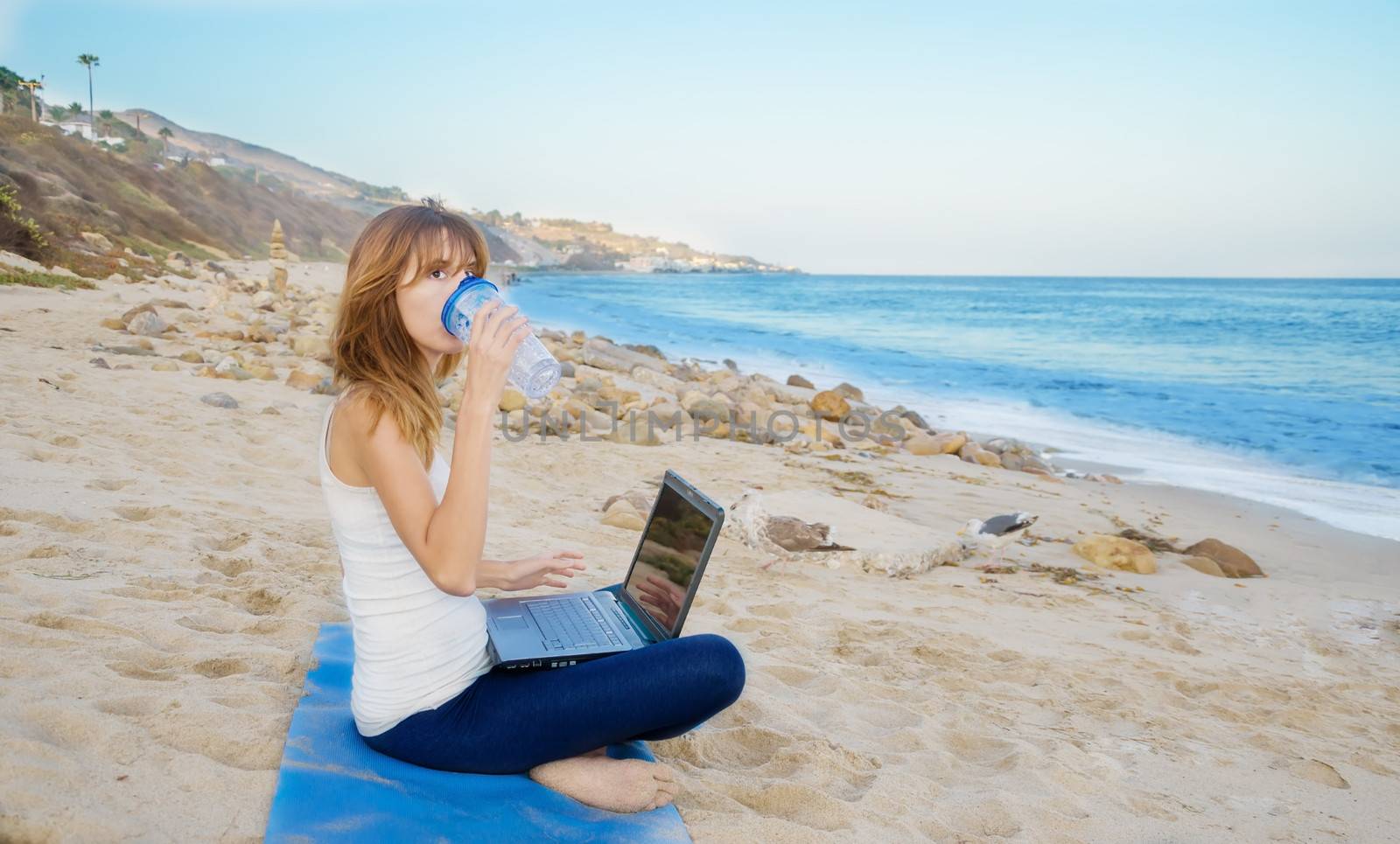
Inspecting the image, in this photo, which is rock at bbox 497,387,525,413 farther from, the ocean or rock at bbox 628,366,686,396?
the ocean

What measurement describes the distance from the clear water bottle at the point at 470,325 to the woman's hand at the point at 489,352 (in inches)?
1.8

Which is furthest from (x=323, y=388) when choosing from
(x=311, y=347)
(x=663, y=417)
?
(x=663, y=417)

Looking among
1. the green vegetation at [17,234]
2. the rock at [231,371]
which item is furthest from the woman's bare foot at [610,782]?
the green vegetation at [17,234]

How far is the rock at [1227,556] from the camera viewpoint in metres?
6.12

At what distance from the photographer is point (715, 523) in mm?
2826

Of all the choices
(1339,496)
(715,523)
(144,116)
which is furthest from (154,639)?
(144,116)

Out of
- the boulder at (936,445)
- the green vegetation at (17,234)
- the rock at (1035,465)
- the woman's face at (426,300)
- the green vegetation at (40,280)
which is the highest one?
the green vegetation at (17,234)

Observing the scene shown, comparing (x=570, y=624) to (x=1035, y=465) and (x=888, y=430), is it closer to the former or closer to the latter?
(x=1035, y=465)

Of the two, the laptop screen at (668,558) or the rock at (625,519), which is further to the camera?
the rock at (625,519)

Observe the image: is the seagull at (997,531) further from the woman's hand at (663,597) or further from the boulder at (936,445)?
the woman's hand at (663,597)

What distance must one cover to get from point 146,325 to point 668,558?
9500 millimetres

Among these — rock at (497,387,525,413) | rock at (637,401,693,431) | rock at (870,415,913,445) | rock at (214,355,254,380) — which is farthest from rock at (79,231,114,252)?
rock at (870,415,913,445)

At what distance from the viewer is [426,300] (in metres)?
2.30

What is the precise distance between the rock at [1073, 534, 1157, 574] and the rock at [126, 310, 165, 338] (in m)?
9.95
